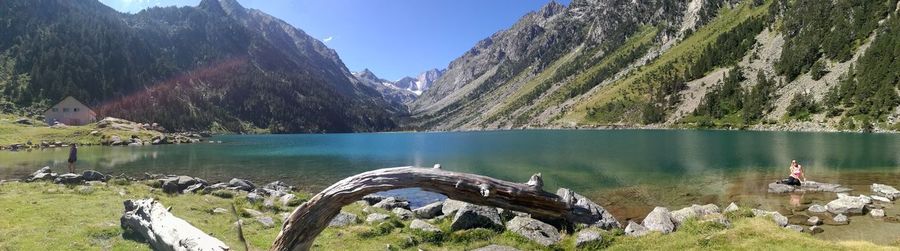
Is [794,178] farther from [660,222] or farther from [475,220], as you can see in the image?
[475,220]

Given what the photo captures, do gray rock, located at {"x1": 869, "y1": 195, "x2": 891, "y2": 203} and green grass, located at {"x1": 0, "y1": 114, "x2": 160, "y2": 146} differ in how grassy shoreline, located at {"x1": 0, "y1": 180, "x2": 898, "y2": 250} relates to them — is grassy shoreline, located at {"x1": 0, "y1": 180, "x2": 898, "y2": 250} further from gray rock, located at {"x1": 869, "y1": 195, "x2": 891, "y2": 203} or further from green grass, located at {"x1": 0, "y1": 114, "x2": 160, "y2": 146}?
green grass, located at {"x1": 0, "y1": 114, "x2": 160, "y2": 146}

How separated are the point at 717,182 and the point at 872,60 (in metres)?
122

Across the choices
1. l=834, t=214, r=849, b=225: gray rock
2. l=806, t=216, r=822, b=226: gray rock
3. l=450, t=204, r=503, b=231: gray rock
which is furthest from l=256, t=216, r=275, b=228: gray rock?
l=834, t=214, r=849, b=225: gray rock

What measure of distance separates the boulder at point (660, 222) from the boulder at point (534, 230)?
3713 mm

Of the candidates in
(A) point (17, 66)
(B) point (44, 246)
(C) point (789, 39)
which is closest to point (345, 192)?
(B) point (44, 246)

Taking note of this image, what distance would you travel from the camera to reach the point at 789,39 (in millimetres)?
172750

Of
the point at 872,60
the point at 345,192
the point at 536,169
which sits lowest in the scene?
the point at 536,169

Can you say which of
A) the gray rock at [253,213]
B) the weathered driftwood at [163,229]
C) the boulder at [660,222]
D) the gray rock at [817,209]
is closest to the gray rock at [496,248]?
the boulder at [660,222]

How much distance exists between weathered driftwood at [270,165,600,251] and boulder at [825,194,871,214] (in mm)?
16230

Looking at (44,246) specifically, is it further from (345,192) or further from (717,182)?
(717,182)

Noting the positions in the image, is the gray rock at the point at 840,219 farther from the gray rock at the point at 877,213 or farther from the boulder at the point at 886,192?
the boulder at the point at 886,192

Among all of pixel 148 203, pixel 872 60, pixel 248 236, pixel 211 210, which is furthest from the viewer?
pixel 872 60

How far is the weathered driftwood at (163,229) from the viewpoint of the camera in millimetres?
10773

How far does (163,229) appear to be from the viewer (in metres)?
13.7
